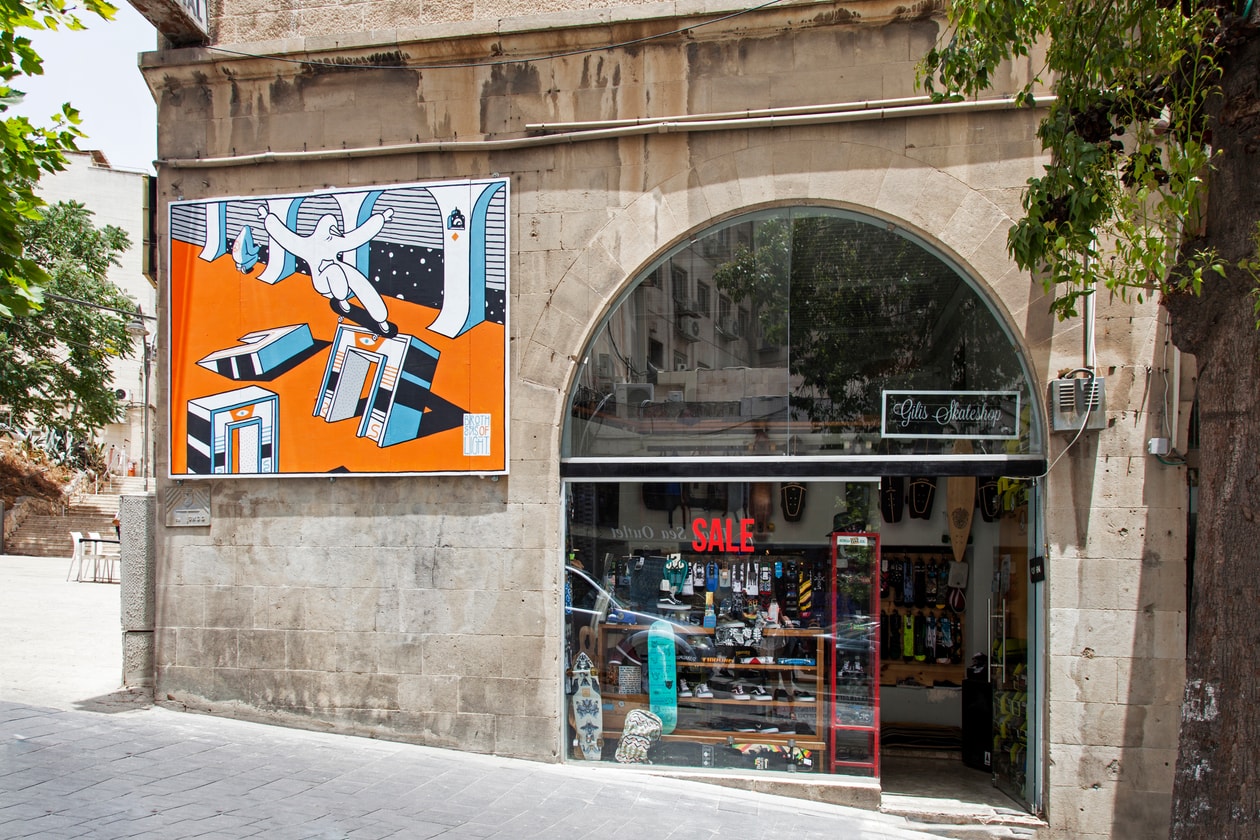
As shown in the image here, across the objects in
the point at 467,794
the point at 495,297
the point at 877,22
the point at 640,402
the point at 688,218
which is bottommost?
the point at 467,794

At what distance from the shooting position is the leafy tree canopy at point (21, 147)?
7.34 meters

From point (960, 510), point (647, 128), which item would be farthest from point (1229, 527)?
point (960, 510)

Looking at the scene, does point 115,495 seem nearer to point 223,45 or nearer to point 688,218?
point 223,45

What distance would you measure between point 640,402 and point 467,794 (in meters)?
3.37

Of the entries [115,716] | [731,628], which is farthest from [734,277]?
[115,716]

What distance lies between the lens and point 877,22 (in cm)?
791

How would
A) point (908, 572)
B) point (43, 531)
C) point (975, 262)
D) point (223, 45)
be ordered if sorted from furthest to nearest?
point (43, 531) < point (908, 572) < point (223, 45) < point (975, 262)

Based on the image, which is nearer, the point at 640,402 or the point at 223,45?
the point at 640,402

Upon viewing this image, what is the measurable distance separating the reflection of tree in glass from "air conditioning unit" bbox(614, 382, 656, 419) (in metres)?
1.08

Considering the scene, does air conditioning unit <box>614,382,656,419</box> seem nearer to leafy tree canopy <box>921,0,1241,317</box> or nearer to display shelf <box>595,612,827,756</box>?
display shelf <box>595,612,827,756</box>

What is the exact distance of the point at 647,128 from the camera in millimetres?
8203

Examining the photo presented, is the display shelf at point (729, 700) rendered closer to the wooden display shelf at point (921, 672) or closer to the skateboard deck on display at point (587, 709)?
the skateboard deck on display at point (587, 709)

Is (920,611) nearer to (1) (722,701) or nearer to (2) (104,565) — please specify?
(1) (722,701)

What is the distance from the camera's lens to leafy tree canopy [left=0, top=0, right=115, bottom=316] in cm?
734
